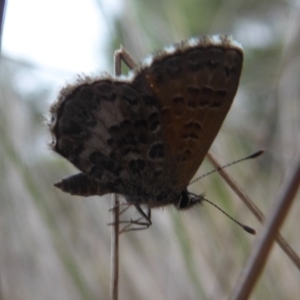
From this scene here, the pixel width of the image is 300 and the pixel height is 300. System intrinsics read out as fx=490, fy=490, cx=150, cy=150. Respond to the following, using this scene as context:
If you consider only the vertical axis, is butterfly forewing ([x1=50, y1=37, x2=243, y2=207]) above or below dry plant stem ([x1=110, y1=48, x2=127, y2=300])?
above

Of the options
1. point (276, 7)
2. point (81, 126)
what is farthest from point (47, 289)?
point (276, 7)

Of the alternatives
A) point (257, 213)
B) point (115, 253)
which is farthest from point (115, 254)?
point (257, 213)

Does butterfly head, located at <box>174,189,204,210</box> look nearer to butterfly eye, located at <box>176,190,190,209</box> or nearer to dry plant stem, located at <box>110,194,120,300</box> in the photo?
butterfly eye, located at <box>176,190,190,209</box>

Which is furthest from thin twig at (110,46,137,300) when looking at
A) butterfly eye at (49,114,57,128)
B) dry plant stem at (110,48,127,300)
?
butterfly eye at (49,114,57,128)

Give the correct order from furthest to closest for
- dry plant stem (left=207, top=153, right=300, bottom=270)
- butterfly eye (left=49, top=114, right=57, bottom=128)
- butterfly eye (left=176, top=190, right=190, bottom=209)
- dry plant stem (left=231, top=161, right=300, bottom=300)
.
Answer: butterfly eye (left=176, top=190, right=190, bottom=209), butterfly eye (left=49, top=114, right=57, bottom=128), dry plant stem (left=207, top=153, right=300, bottom=270), dry plant stem (left=231, top=161, right=300, bottom=300)

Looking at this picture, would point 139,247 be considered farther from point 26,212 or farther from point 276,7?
point 276,7

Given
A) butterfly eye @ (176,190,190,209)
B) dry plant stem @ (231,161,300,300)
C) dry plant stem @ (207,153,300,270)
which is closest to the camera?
dry plant stem @ (231,161,300,300)
